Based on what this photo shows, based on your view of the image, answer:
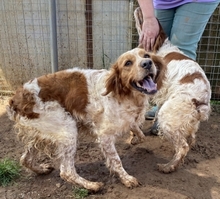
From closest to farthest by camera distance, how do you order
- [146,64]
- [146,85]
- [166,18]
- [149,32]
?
[146,64] < [146,85] < [149,32] < [166,18]

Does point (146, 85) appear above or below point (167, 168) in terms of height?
above

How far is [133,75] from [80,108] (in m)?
0.63

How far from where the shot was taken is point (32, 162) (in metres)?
3.24

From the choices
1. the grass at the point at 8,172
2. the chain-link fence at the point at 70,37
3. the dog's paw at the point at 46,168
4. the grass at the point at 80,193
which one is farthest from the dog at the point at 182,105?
the chain-link fence at the point at 70,37

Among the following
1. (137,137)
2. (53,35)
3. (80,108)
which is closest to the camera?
(80,108)

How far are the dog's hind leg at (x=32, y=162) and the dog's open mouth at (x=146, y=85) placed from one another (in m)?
1.22

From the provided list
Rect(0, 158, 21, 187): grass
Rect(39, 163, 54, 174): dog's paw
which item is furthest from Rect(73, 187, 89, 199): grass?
Rect(0, 158, 21, 187): grass

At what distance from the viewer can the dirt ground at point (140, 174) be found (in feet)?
9.85

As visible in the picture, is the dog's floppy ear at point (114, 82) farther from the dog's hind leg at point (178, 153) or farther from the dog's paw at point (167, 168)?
the dog's paw at point (167, 168)

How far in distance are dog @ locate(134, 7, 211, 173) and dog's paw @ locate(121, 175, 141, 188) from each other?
1.28ft

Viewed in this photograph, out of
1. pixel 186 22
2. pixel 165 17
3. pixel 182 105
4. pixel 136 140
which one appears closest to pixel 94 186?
pixel 136 140

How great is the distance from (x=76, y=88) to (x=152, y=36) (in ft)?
3.50

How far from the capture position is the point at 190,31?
3.68m

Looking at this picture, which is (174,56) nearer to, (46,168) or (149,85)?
(149,85)
